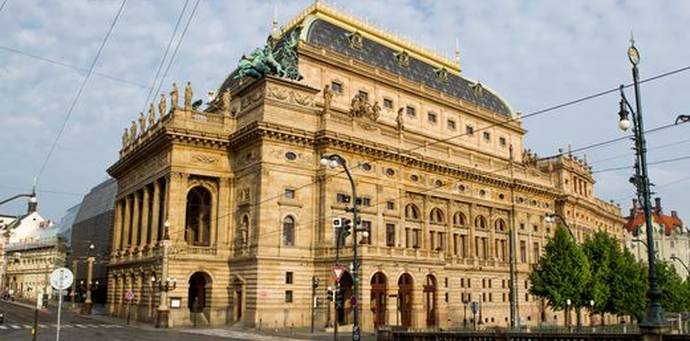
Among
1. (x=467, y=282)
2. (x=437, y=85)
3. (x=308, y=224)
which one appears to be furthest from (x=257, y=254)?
(x=437, y=85)

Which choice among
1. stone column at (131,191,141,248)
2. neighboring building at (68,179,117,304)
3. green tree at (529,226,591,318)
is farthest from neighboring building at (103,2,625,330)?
neighboring building at (68,179,117,304)

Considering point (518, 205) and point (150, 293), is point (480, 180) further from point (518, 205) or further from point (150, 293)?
point (150, 293)

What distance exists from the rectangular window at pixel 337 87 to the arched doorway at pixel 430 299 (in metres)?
21.0

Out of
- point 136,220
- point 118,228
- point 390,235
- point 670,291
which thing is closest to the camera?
point 390,235

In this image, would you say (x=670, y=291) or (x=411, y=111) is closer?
(x=411, y=111)

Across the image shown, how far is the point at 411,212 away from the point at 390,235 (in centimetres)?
582

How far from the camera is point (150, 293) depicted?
53562 millimetres

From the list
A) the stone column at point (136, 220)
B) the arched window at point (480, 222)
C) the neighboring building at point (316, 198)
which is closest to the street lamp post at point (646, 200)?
the neighboring building at point (316, 198)

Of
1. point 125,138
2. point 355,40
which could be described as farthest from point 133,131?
point 355,40

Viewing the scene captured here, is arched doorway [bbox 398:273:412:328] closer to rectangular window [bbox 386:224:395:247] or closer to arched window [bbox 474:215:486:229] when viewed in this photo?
rectangular window [bbox 386:224:395:247]

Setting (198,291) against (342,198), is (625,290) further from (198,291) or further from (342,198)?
(198,291)

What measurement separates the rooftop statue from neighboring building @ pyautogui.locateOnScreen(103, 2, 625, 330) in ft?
0.74

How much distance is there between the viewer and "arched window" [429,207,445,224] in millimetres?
65137

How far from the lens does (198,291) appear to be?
182ft
